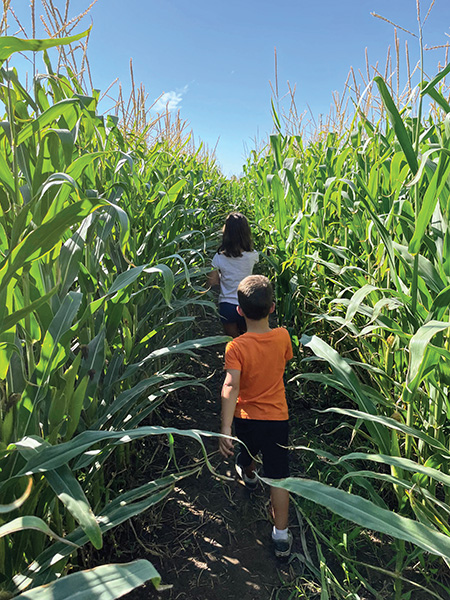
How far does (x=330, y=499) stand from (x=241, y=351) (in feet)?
2.39

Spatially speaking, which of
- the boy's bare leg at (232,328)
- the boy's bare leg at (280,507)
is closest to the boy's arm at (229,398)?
the boy's bare leg at (280,507)

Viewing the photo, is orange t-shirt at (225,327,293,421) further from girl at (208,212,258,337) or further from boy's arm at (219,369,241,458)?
girl at (208,212,258,337)

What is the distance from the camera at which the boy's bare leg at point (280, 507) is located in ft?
3.81

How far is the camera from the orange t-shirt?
1.29 meters

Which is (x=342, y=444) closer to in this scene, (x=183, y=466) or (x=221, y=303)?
(x=183, y=466)

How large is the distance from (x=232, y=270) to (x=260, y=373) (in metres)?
1.00

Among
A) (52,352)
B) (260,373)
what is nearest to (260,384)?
(260,373)

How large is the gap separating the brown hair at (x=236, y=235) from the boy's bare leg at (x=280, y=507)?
53.4 inches

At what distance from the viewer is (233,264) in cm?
221

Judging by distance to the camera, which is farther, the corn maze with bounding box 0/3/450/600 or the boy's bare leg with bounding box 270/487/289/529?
the boy's bare leg with bounding box 270/487/289/529

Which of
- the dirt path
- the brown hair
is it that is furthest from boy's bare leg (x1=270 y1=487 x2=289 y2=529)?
the brown hair

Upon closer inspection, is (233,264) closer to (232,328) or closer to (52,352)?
(232,328)

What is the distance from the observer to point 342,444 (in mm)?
1562

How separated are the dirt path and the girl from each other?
0.83 meters
